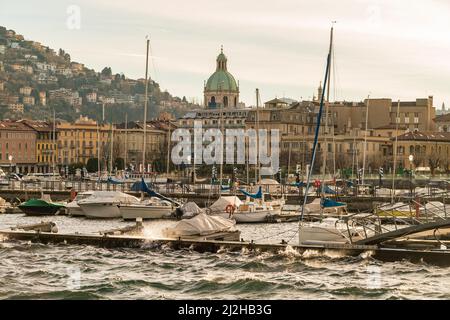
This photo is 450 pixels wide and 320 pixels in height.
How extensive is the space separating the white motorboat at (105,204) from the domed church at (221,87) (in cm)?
11234

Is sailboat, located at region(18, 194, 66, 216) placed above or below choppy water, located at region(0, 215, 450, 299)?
below

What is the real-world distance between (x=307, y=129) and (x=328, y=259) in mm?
103389

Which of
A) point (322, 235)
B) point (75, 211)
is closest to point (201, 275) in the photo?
point (322, 235)

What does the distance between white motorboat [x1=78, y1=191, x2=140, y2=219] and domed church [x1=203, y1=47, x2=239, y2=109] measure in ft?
369

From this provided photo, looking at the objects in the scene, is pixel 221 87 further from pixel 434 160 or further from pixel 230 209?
pixel 230 209

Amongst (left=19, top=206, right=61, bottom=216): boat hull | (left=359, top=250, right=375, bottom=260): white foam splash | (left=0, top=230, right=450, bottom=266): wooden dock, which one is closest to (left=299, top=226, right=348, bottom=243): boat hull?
(left=0, top=230, right=450, bottom=266): wooden dock

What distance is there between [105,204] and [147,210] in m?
3.51

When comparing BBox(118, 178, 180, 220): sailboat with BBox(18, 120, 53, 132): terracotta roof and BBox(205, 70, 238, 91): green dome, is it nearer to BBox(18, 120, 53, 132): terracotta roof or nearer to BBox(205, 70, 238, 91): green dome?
BBox(18, 120, 53, 132): terracotta roof

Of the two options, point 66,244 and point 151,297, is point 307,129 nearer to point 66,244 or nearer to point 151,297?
point 66,244

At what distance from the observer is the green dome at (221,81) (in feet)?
550

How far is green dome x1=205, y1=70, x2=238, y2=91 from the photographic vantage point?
16754 cm

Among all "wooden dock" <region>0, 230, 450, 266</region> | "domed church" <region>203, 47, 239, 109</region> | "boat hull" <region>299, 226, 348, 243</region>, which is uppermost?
"domed church" <region>203, 47, 239, 109</region>

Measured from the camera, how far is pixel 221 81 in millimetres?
168000

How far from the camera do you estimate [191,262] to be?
29.4 m
